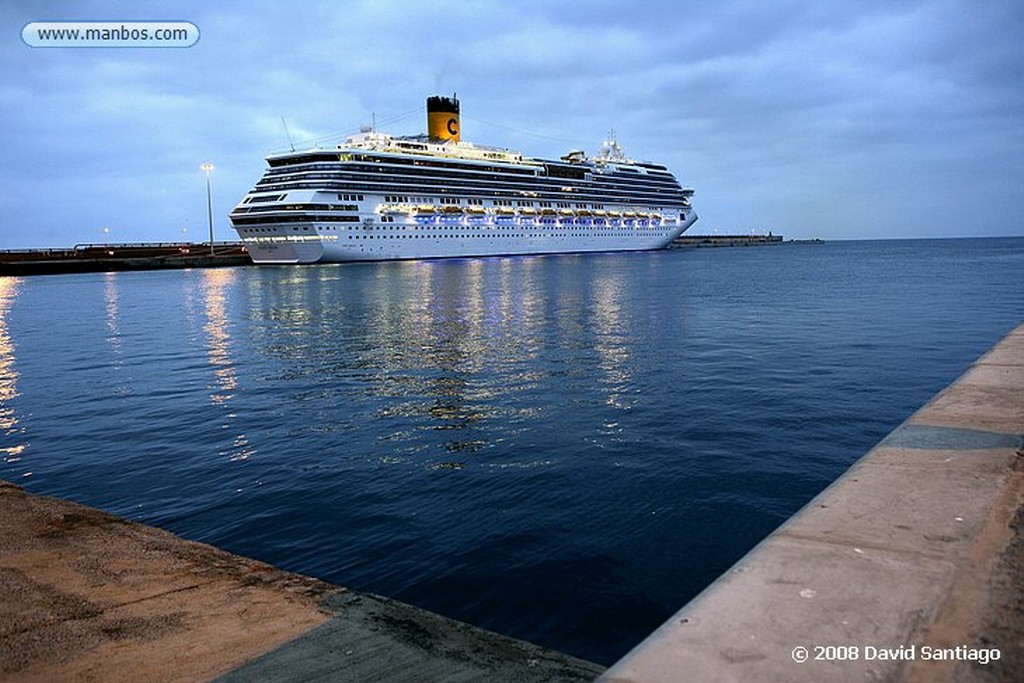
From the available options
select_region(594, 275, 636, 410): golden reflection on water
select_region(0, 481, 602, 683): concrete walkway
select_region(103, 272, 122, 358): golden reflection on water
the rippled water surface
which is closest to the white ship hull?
select_region(103, 272, 122, 358): golden reflection on water

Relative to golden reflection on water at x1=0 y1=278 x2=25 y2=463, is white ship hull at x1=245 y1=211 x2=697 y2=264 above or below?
above

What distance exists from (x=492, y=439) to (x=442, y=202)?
8191cm

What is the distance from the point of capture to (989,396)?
19.7ft

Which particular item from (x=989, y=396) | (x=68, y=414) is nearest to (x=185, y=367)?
(x=68, y=414)

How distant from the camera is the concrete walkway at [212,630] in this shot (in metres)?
3.58

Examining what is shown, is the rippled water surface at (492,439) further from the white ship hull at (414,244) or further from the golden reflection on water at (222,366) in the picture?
the white ship hull at (414,244)

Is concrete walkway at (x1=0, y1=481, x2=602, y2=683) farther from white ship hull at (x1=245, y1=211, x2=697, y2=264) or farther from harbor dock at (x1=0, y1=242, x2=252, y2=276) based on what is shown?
harbor dock at (x1=0, y1=242, x2=252, y2=276)

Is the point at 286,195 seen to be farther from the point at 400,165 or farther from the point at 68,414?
the point at 68,414

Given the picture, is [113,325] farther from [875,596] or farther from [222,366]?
[875,596]

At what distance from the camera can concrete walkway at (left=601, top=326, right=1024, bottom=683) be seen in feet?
7.12

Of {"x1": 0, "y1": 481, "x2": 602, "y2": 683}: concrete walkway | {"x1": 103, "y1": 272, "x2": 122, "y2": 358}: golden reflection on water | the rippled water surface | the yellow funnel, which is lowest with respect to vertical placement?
the rippled water surface

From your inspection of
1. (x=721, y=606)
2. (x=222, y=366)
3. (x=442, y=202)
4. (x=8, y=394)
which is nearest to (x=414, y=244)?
(x=442, y=202)

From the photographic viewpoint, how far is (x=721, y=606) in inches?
101

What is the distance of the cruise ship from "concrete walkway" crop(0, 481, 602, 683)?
241ft
